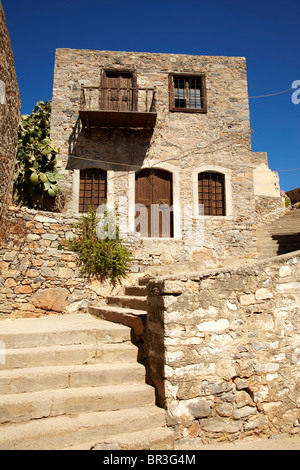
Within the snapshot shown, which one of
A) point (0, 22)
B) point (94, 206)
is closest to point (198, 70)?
point (94, 206)

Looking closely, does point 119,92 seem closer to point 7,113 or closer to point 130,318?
point 7,113

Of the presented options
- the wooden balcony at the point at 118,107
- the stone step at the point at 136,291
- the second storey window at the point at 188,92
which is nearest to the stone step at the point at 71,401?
the stone step at the point at 136,291

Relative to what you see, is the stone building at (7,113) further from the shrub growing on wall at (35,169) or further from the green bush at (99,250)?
the green bush at (99,250)

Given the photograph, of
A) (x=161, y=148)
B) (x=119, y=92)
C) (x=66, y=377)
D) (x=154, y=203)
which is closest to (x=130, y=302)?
(x=66, y=377)

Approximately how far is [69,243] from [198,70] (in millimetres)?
7310

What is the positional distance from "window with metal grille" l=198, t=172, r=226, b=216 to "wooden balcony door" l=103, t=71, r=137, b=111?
9.90 feet

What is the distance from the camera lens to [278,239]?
9859 millimetres

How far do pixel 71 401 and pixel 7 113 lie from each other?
5.52m

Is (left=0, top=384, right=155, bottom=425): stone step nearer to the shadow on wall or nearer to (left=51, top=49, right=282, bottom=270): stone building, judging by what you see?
(left=51, top=49, right=282, bottom=270): stone building

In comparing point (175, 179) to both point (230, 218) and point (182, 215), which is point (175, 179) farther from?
point (230, 218)

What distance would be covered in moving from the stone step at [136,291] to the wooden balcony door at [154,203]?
3.08m

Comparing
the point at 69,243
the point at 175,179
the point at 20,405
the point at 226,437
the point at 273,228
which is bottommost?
the point at 226,437

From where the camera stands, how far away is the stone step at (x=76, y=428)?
2.61 metres

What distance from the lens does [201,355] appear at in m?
3.16
